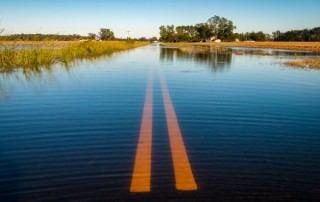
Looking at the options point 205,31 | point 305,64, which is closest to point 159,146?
point 305,64

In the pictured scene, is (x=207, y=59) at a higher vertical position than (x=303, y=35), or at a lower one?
lower

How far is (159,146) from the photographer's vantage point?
5.53m

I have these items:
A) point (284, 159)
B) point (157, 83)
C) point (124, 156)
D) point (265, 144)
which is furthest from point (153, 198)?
point (157, 83)

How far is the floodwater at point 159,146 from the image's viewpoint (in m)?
3.90

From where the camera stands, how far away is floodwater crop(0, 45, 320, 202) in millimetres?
3904

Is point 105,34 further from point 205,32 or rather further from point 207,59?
point 207,59

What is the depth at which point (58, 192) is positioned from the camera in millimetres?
3822

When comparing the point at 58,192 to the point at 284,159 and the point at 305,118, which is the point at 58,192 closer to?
the point at 284,159

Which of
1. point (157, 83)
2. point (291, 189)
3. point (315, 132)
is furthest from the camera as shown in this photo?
point (157, 83)

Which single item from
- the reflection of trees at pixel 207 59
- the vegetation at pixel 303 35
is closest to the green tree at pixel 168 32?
the vegetation at pixel 303 35

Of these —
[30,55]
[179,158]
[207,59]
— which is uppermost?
[30,55]

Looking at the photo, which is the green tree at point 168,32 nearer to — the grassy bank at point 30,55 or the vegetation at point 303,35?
the vegetation at point 303,35

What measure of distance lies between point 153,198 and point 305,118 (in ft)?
18.2

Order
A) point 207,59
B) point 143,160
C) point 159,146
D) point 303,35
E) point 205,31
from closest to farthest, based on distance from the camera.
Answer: point 143,160
point 159,146
point 207,59
point 205,31
point 303,35
